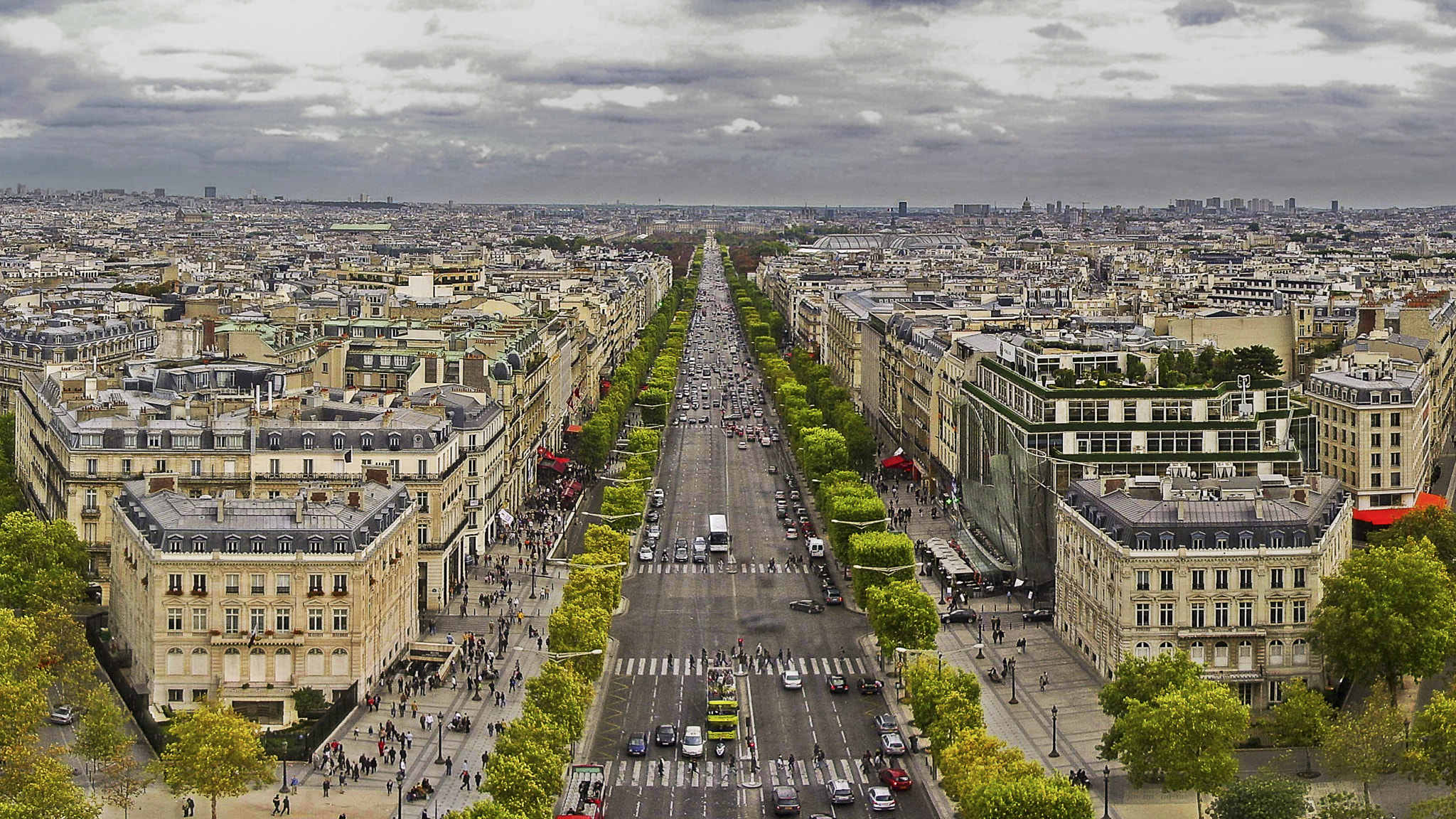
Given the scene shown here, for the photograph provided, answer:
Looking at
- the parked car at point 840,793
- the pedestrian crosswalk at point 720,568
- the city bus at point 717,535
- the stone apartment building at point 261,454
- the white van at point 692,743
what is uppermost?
the stone apartment building at point 261,454

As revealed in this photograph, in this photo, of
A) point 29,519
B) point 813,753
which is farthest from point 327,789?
point 29,519

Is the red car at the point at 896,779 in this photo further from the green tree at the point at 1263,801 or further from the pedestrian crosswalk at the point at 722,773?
the green tree at the point at 1263,801

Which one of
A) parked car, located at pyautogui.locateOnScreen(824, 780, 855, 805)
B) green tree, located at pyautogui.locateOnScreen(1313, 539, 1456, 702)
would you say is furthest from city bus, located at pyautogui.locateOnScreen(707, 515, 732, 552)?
parked car, located at pyautogui.locateOnScreen(824, 780, 855, 805)

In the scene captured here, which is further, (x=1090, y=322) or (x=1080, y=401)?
(x=1090, y=322)

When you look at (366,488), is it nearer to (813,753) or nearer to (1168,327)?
(813,753)

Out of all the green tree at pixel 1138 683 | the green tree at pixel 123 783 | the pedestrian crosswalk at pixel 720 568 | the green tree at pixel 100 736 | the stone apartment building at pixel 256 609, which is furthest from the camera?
the pedestrian crosswalk at pixel 720 568

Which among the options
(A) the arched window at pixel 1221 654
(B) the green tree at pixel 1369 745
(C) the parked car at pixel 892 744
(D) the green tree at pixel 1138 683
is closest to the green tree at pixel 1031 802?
(D) the green tree at pixel 1138 683

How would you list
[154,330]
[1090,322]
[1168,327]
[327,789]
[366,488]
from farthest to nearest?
[154,330], [1168,327], [1090,322], [366,488], [327,789]
